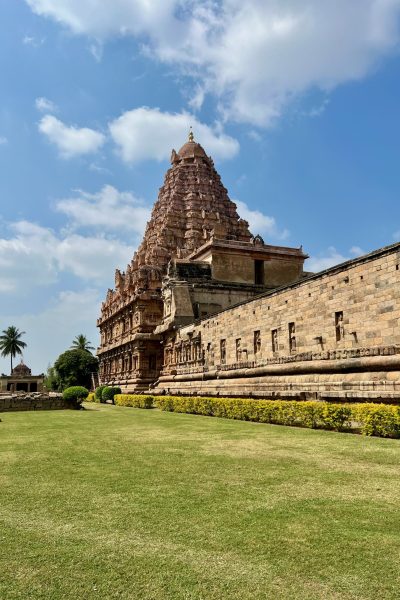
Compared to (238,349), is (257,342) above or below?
above

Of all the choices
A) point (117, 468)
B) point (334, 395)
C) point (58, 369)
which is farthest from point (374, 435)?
point (58, 369)

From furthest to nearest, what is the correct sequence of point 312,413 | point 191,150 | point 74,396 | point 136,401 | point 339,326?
point 191,150 → point 136,401 → point 74,396 → point 339,326 → point 312,413

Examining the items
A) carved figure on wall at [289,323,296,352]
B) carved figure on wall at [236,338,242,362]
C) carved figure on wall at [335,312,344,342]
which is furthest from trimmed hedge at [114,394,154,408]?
A: carved figure on wall at [335,312,344,342]

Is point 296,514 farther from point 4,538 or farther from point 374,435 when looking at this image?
point 374,435

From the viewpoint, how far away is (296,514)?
4.80m

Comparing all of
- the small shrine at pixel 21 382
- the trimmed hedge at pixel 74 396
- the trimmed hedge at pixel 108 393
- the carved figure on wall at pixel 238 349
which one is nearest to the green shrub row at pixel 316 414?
the carved figure on wall at pixel 238 349

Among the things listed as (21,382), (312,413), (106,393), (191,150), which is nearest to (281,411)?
(312,413)

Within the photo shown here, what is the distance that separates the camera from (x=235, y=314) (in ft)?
72.9

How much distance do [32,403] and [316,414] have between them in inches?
768

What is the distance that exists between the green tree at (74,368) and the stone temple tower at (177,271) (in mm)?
4813

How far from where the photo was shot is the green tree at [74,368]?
62.1 m

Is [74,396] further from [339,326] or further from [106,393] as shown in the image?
[339,326]

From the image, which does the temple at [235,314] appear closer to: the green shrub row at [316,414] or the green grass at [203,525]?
the green shrub row at [316,414]

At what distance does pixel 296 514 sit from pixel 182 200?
50.6 meters
